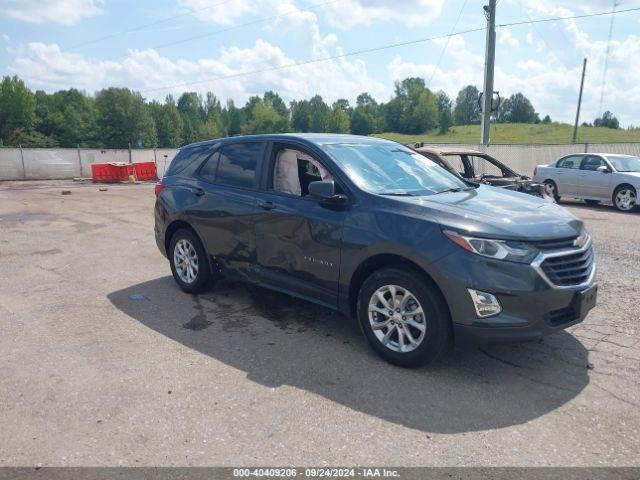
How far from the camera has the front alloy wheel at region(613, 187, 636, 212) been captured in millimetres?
13219

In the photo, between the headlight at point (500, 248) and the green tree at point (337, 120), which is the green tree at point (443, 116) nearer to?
the green tree at point (337, 120)

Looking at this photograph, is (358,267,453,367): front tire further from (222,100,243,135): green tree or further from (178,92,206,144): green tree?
(222,100,243,135): green tree

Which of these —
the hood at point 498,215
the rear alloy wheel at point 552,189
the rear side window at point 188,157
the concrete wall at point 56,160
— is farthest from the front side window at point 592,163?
the concrete wall at point 56,160

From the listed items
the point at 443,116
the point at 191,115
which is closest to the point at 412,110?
the point at 443,116

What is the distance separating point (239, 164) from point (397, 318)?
8.05ft

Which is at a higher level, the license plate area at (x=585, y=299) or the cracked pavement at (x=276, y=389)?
the license plate area at (x=585, y=299)

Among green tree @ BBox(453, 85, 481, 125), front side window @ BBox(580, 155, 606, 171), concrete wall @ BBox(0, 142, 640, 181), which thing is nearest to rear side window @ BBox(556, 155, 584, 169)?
front side window @ BBox(580, 155, 606, 171)

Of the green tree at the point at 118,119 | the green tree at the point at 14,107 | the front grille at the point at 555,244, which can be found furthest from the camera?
the green tree at the point at 118,119

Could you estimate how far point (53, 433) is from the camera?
10.4ft

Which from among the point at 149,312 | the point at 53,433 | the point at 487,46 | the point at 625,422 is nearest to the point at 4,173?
the point at 487,46

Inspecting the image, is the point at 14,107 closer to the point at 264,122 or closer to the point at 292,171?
the point at 264,122

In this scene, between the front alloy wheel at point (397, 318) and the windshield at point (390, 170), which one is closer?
the front alloy wheel at point (397, 318)

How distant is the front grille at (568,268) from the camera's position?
3.62 meters

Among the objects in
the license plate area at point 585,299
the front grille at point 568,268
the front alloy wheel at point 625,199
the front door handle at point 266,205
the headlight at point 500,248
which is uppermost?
the front door handle at point 266,205
